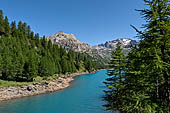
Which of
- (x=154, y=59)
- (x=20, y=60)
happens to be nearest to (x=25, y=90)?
(x=20, y=60)

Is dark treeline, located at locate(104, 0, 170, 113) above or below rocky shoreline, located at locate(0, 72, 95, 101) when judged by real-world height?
above

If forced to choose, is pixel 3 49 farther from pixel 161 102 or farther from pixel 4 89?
pixel 161 102

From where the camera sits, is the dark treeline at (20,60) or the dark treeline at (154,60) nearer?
the dark treeline at (154,60)

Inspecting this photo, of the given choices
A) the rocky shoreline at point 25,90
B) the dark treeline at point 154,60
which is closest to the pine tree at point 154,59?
the dark treeline at point 154,60

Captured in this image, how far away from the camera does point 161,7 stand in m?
8.15

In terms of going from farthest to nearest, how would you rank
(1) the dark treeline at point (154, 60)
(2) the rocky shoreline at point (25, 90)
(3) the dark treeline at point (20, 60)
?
(3) the dark treeline at point (20, 60) → (2) the rocky shoreline at point (25, 90) → (1) the dark treeline at point (154, 60)

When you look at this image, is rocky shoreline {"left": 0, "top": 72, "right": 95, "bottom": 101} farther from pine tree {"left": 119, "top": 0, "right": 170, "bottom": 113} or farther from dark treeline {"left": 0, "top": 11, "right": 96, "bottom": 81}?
pine tree {"left": 119, "top": 0, "right": 170, "bottom": 113}

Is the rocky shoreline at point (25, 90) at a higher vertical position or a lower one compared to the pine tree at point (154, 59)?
lower

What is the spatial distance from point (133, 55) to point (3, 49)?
54881 mm

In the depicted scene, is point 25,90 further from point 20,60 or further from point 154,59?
point 154,59

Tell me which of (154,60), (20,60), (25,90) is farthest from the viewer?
(20,60)

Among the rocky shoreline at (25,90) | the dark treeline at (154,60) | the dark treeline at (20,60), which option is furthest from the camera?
the dark treeline at (20,60)

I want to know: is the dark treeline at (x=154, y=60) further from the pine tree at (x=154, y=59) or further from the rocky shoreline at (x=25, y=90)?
the rocky shoreline at (x=25, y=90)

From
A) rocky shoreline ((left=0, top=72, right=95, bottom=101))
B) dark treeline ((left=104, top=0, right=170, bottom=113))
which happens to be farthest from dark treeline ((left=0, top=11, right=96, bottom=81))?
dark treeline ((left=104, top=0, right=170, bottom=113))
